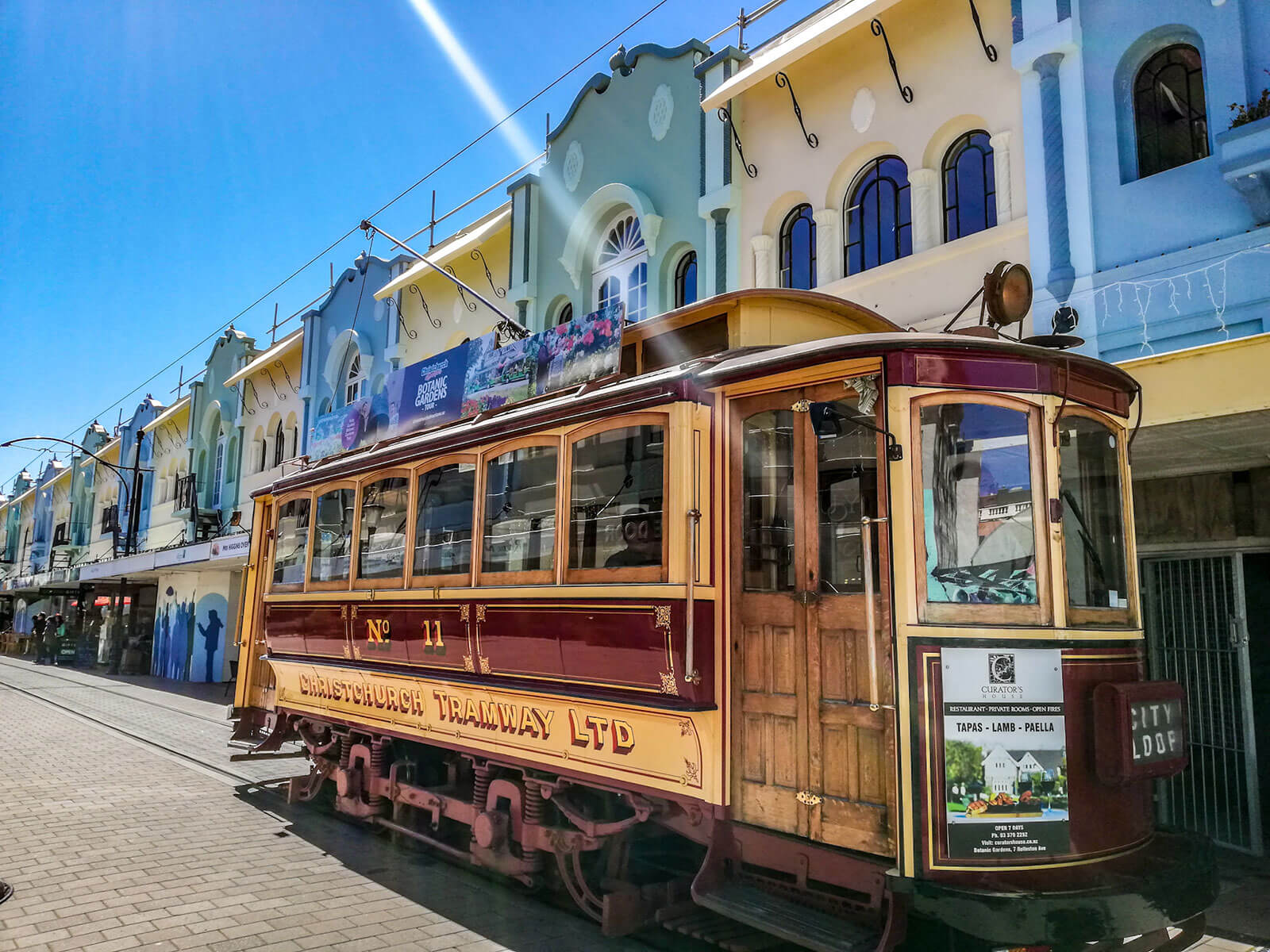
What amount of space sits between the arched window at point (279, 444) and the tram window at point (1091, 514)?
21456 millimetres

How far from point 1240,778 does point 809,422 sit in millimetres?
5578

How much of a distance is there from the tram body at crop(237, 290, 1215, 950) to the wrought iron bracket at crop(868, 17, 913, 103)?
178 inches

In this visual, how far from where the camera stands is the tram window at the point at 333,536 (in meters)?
8.15

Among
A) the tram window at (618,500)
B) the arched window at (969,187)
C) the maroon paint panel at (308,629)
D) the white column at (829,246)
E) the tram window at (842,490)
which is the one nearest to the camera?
the tram window at (842,490)

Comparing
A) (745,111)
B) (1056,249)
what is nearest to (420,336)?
(745,111)

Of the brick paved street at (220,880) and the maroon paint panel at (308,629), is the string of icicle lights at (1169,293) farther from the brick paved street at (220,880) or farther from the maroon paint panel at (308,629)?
the maroon paint panel at (308,629)

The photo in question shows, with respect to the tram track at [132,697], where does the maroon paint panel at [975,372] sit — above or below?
above

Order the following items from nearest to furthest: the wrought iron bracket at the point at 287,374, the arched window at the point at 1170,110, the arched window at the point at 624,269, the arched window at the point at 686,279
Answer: the arched window at the point at 1170,110
the arched window at the point at 686,279
the arched window at the point at 624,269
the wrought iron bracket at the point at 287,374

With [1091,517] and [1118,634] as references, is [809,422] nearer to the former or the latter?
[1091,517]

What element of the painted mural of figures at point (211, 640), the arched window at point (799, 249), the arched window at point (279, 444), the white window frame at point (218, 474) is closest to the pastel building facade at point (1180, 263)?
the arched window at point (799, 249)

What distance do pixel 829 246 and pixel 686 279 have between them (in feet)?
8.42

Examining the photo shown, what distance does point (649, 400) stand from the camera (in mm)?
5215

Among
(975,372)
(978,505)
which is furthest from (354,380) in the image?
(978,505)

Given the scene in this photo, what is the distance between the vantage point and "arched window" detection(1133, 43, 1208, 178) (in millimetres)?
7758
